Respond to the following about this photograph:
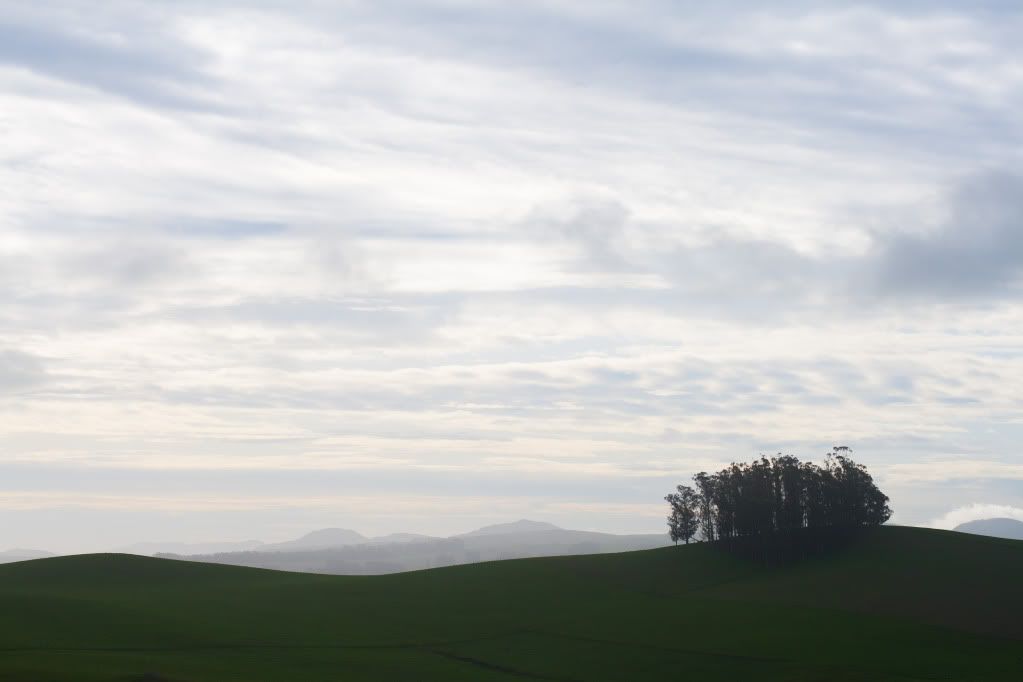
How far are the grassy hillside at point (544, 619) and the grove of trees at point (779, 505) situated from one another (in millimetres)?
6485

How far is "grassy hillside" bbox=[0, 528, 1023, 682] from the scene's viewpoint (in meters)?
72.1

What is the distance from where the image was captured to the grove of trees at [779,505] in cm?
13375

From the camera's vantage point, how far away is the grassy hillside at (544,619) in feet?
236

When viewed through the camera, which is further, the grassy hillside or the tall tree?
the tall tree

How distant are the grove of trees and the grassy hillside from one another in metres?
6.48

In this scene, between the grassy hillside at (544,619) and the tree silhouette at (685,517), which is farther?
the tree silhouette at (685,517)

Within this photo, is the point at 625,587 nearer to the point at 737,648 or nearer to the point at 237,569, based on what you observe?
the point at 737,648

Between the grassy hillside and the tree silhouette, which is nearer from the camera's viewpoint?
the grassy hillside

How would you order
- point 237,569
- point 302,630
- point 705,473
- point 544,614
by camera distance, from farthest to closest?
1. point 705,473
2. point 237,569
3. point 544,614
4. point 302,630

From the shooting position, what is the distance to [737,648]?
80562 mm

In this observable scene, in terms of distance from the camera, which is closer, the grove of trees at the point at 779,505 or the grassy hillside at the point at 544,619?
the grassy hillside at the point at 544,619

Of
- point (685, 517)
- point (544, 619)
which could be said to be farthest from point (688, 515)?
point (544, 619)

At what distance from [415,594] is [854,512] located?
222ft

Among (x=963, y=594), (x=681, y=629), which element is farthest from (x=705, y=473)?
(x=681, y=629)
